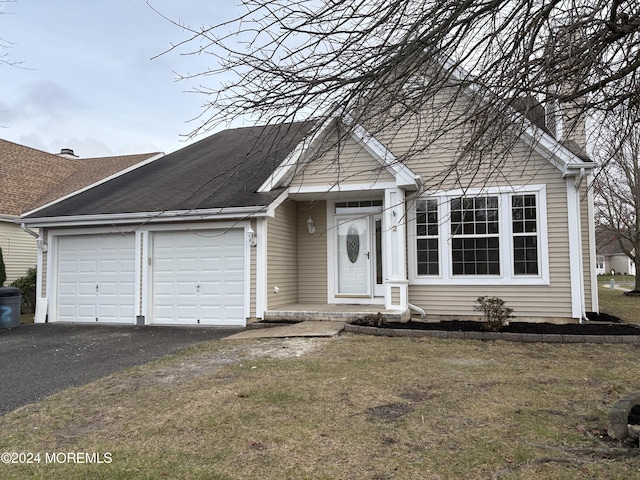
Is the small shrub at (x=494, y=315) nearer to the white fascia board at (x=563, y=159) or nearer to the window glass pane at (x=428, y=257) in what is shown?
the window glass pane at (x=428, y=257)

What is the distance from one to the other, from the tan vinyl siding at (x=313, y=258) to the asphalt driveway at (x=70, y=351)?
8.92 ft

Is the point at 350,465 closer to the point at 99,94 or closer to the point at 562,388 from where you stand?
the point at 562,388

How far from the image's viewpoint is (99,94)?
803 centimetres

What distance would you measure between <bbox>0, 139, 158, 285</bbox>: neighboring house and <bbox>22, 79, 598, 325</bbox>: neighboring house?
5.98 m

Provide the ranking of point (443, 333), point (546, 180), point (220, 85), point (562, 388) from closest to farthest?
point (220, 85) < point (562, 388) < point (443, 333) < point (546, 180)

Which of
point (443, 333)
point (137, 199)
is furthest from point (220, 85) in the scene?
point (137, 199)

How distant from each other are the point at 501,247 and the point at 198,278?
7167mm

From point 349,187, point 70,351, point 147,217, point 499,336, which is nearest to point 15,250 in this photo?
point 147,217

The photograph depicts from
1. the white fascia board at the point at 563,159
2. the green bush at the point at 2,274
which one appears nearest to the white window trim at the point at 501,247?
the white fascia board at the point at 563,159

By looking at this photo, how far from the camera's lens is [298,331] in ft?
30.1

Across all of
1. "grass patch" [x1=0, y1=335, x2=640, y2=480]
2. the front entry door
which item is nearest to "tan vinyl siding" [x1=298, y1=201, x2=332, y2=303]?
the front entry door

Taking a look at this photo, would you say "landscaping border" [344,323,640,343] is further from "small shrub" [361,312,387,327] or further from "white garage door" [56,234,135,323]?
"white garage door" [56,234,135,323]

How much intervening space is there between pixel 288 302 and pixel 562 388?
7416 mm

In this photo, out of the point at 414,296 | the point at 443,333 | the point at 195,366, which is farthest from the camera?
the point at 414,296
